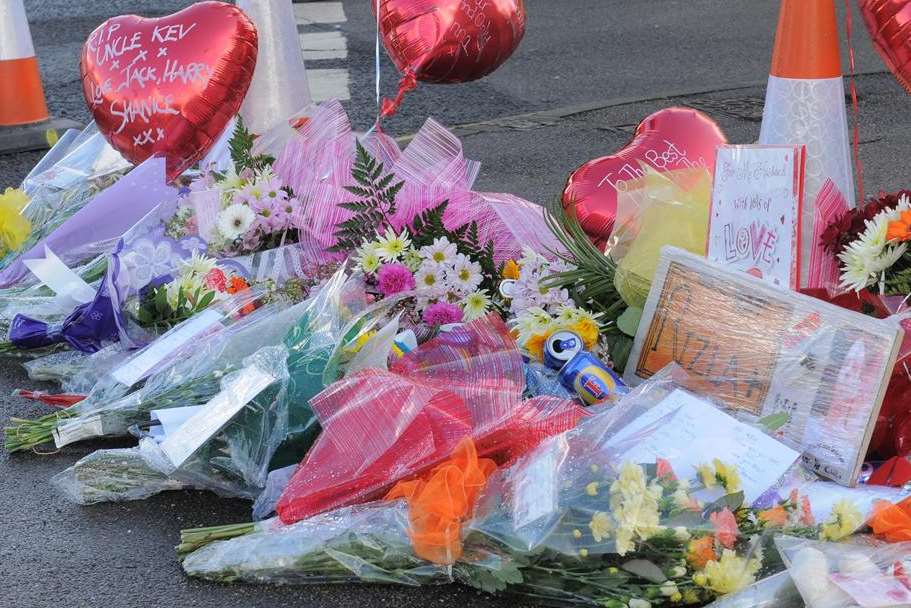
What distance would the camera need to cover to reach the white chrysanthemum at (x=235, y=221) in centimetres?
358

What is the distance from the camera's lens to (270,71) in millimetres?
4316

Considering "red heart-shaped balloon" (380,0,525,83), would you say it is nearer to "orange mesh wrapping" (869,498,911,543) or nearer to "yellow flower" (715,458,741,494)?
"yellow flower" (715,458,741,494)

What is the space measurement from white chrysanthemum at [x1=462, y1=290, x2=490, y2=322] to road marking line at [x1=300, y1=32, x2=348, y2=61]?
5.20 metres

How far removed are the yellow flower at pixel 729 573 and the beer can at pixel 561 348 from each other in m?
0.88

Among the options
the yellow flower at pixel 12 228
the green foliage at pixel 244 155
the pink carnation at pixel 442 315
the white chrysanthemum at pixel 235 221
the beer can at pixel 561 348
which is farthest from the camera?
the yellow flower at pixel 12 228

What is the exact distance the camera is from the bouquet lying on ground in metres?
2.11

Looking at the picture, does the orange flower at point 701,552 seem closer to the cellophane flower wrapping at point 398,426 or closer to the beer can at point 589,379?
the cellophane flower wrapping at point 398,426

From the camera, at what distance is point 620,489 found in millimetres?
2146

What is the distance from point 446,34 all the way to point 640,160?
0.69m

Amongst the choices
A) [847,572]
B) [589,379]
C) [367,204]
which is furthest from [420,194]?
[847,572]

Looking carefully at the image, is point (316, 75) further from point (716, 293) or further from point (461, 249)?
point (716, 293)

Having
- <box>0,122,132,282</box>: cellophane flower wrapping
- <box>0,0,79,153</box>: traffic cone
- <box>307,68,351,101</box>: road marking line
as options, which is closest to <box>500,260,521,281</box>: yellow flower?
<box>0,122,132,282</box>: cellophane flower wrapping

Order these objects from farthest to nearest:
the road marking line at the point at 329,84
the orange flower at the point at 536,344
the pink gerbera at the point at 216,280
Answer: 1. the road marking line at the point at 329,84
2. the pink gerbera at the point at 216,280
3. the orange flower at the point at 536,344

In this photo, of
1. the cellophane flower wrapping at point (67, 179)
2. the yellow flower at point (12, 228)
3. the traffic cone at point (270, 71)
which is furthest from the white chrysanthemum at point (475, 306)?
the yellow flower at point (12, 228)
